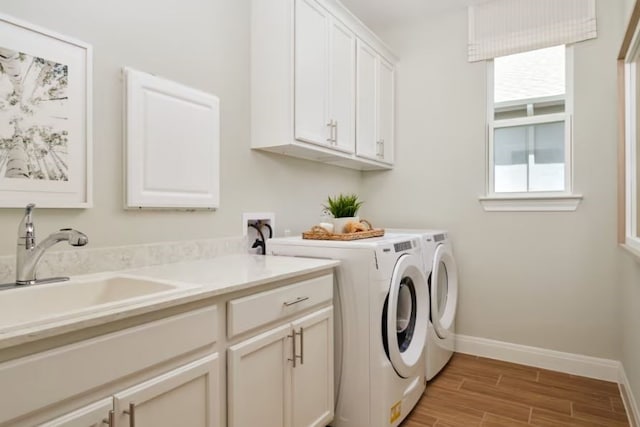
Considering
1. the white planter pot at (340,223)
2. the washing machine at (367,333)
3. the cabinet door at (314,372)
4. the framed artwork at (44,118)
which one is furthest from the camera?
the white planter pot at (340,223)

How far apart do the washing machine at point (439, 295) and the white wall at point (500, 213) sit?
25 centimetres

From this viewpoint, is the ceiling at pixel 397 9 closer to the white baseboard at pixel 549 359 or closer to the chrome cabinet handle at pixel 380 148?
the chrome cabinet handle at pixel 380 148

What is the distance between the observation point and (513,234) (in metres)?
2.90

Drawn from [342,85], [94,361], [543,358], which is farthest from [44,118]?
[543,358]

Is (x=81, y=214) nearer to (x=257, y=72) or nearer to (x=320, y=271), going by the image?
(x=320, y=271)

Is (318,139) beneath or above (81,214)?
above

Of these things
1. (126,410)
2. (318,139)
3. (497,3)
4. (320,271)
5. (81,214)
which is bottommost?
(126,410)

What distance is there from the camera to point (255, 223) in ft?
7.59

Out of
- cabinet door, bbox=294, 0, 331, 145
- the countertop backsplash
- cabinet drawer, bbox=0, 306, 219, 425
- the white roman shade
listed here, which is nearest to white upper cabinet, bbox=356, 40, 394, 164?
cabinet door, bbox=294, 0, 331, 145

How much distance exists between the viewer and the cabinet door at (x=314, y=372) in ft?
5.31

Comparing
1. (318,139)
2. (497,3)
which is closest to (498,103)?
(497,3)

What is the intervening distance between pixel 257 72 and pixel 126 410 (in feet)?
5.94

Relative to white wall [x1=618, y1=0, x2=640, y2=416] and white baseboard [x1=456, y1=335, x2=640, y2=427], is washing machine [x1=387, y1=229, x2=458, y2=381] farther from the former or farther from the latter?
white wall [x1=618, y1=0, x2=640, y2=416]

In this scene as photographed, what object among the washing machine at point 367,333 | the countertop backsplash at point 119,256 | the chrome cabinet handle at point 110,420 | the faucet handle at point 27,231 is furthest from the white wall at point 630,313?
the faucet handle at point 27,231
